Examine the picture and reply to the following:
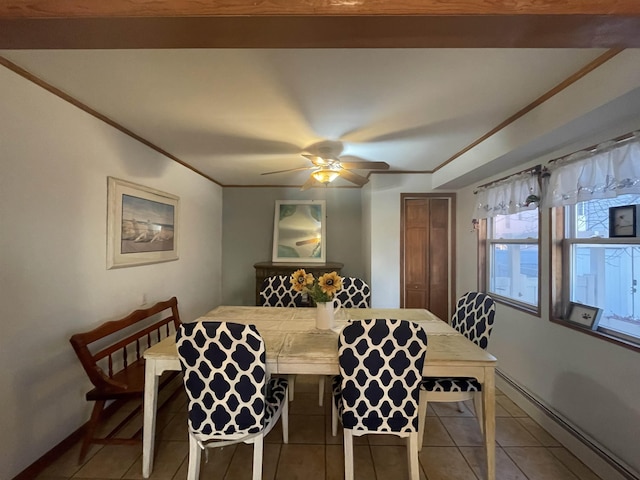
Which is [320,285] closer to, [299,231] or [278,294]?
[278,294]

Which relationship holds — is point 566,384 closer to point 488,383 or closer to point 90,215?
point 488,383

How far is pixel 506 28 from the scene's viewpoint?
0.96m

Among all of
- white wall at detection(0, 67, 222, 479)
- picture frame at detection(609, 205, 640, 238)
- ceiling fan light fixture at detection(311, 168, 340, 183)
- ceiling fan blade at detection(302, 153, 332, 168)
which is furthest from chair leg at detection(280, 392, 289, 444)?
picture frame at detection(609, 205, 640, 238)

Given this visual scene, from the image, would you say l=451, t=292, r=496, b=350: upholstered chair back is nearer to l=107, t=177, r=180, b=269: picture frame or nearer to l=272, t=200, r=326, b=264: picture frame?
l=272, t=200, r=326, b=264: picture frame

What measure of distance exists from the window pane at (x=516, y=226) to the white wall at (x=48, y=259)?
3414 millimetres

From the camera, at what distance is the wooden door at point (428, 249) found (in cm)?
379

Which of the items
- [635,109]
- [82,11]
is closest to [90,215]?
[82,11]

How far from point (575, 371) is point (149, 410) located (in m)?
2.74

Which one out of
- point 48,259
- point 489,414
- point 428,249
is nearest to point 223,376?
point 48,259

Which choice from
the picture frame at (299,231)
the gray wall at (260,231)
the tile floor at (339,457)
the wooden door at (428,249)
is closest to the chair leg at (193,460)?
the tile floor at (339,457)

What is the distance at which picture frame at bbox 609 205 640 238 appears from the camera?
1.67m

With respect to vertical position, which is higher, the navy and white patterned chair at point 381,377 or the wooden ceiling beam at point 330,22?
the wooden ceiling beam at point 330,22

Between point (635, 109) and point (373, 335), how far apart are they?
1.74 meters

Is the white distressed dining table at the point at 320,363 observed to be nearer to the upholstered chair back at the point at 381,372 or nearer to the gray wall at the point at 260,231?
the upholstered chair back at the point at 381,372
